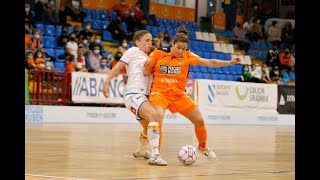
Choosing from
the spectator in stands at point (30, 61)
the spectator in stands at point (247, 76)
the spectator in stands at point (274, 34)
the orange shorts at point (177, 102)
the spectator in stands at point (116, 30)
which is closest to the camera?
the orange shorts at point (177, 102)

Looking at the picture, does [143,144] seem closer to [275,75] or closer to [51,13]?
[51,13]

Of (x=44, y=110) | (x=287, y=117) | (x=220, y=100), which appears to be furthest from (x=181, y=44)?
(x=287, y=117)

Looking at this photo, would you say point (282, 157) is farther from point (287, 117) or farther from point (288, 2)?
point (288, 2)

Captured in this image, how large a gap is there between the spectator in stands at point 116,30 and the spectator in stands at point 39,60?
602 centimetres

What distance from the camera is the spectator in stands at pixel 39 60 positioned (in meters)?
22.0

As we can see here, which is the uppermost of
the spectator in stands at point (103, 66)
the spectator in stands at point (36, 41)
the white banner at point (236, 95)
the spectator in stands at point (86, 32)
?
the spectator in stands at point (86, 32)

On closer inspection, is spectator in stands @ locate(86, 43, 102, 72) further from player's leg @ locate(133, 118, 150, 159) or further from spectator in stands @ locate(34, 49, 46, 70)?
player's leg @ locate(133, 118, 150, 159)

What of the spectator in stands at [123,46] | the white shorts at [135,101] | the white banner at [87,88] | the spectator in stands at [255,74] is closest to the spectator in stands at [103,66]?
the white banner at [87,88]

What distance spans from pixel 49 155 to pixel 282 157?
354cm

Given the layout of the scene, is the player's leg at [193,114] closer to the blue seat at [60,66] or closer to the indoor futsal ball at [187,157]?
the indoor futsal ball at [187,157]

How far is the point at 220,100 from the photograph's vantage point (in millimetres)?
25938

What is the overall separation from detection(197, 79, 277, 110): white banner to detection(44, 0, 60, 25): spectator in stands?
663 centimetres

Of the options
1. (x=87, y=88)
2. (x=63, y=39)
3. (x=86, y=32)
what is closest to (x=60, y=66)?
(x=87, y=88)
